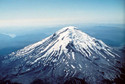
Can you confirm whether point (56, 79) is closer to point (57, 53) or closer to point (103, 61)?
point (57, 53)

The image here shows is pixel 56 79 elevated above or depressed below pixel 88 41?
below

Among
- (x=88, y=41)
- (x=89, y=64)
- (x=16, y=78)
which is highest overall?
(x=88, y=41)

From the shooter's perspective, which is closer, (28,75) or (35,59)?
(28,75)

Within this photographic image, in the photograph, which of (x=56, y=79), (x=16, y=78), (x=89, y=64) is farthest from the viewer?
(x=89, y=64)

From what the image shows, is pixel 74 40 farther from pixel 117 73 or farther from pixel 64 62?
pixel 117 73

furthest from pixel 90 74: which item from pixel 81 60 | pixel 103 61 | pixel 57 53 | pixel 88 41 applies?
pixel 88 41

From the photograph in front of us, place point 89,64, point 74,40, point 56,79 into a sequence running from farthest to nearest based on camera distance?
point 74,40, point 89,64, point 56,79

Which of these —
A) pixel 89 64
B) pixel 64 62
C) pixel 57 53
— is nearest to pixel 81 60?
pixel 89 64
